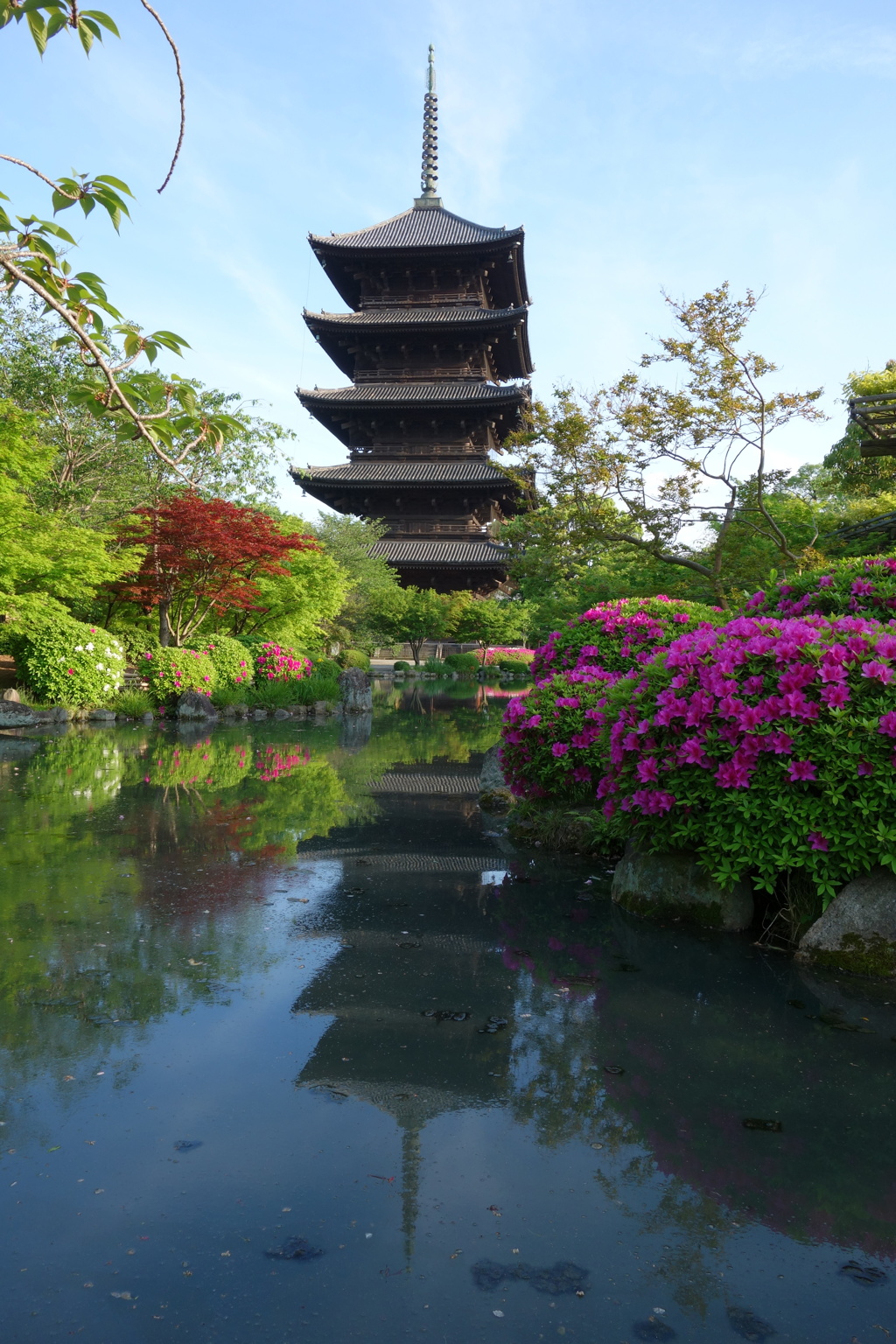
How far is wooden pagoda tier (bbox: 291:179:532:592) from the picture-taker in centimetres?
3384

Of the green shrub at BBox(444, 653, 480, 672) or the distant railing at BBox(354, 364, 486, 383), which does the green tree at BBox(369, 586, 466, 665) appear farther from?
the distant railing at BBox(354, 364, 486, 383)

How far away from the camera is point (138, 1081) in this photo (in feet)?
9.13

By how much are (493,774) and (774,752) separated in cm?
457

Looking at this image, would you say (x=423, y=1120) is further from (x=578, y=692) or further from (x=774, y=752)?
(x=578, y=692)

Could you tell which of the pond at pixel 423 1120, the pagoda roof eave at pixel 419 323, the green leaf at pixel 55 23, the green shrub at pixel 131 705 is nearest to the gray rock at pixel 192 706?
the green shrub at pixel 131 705

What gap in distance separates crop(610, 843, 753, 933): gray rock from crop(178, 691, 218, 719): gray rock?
12.3 meters

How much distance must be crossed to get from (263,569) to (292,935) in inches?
623

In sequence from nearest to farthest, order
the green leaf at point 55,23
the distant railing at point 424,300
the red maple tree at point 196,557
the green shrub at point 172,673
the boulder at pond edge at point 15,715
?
the green leaf at point 55,23, the boulder at pond edge at point 15,715, the green shrub at point 172,673, the red maple tree at point 196,557, the distant railing at point 424,300

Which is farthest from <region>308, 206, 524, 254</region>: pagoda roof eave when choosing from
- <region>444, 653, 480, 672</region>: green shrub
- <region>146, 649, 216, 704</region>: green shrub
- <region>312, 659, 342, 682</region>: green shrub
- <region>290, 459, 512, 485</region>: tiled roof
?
<region>146, 649, 216, 704</region>: green shrub

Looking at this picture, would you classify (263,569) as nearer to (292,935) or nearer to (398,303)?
(292,935)

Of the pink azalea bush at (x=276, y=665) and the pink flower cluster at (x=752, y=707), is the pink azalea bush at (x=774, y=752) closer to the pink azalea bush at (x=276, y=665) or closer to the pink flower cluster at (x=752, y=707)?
the pink flower cluster at (x=752, y=707)

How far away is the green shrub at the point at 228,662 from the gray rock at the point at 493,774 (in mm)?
9952

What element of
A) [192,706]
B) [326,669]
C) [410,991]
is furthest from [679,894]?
[326,669]

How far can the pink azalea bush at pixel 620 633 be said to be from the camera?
697cm
